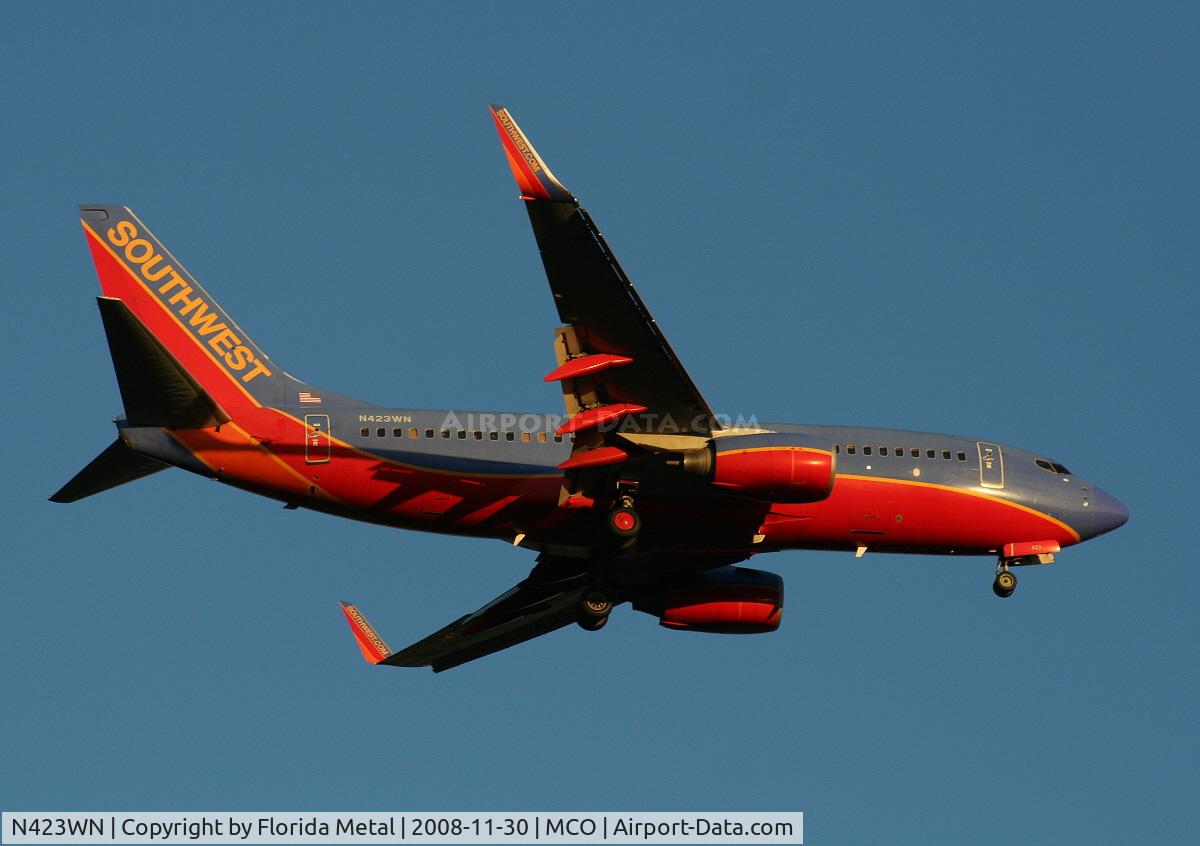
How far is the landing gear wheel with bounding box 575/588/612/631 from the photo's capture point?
43.7 meters

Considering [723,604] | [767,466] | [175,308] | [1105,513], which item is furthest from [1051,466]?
[175,308]

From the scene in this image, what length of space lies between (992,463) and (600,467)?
34.8 ft

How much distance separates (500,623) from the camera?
1873 inches

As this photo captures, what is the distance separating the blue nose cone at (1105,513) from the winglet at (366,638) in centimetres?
1826

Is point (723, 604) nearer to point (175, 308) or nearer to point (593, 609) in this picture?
point (593, 609)

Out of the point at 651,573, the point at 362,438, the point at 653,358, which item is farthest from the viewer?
the point at 651,573

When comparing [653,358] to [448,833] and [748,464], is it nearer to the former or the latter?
[748,464]

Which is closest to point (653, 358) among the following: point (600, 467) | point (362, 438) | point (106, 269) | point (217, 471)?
point (600, 467)

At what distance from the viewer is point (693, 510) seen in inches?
1655

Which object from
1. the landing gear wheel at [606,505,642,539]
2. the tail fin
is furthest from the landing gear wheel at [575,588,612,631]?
the tail fin

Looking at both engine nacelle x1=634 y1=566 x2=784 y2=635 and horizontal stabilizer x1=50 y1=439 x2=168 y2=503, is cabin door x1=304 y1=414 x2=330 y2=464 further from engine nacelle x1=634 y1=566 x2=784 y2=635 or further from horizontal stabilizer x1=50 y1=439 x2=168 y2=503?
engine nacelle x1=634 y1=566 x2=784 y2=635

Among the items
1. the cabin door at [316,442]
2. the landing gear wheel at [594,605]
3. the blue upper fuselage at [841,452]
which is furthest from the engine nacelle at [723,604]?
the cabin door at [316,442]

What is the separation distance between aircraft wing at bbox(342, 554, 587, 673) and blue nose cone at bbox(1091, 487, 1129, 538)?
12.8 meters

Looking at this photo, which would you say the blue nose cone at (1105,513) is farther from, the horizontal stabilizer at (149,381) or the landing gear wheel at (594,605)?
the horizontal stabilizer at (149,381)
